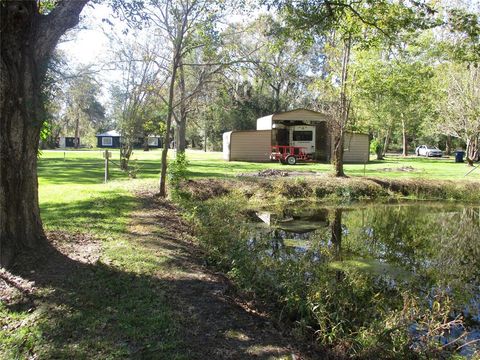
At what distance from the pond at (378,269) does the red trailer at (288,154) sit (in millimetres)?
11393

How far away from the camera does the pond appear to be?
5.03 meters

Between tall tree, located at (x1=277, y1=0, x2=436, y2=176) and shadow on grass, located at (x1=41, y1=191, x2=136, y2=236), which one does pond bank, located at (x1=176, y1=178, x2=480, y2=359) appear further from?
tall tree, located at (x1=277, y1=0, x2=436, y2=176)

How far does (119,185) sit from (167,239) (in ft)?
21.8

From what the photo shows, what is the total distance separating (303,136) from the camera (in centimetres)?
2841

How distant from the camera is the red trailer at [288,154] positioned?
26.0m

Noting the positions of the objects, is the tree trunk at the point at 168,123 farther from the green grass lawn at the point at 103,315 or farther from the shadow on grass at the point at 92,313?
the shadow on grass at the point at 92,313

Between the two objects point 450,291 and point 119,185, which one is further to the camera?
point 119,185

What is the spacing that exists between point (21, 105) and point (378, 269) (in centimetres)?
660

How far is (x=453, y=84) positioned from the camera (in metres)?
26.4

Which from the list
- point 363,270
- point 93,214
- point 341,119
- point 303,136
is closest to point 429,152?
point 303,136

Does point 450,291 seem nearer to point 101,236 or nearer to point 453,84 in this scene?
point 101,236

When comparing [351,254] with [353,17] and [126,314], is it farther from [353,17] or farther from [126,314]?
[126,314]

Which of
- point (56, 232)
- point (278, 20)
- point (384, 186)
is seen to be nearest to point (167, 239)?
point (56, 232)

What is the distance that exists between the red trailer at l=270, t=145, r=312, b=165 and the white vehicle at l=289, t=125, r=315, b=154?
1.64ft
